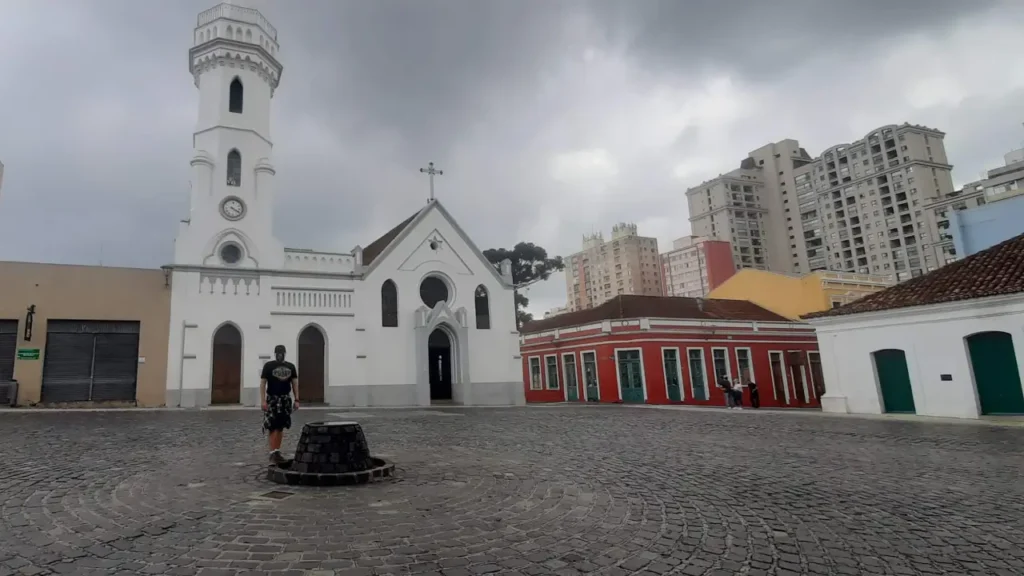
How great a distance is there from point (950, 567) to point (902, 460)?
532cm

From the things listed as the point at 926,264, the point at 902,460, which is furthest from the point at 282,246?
the point at 926,264

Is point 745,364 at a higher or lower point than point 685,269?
lower

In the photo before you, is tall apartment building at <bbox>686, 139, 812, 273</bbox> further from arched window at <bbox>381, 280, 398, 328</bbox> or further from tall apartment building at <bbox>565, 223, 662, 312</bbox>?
arched window at <bbox>381, 280, 398, 328</bbox>

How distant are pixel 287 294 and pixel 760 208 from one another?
87.8 m

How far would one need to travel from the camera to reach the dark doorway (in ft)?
89.4

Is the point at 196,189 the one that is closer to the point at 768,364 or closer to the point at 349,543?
the point at 349,543

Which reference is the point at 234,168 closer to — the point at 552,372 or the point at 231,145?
the point at 231,145

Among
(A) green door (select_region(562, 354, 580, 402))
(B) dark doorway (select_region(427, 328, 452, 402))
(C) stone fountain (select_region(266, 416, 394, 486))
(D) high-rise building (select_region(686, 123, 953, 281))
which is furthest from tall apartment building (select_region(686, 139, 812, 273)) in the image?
(C) stone fountain (select_region(266, 416, 394, 486))

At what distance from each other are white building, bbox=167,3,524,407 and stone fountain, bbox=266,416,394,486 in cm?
1820

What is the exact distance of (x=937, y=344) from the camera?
1605 centimetres

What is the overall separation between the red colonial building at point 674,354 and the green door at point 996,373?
45.9ft

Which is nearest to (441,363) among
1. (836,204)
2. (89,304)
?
(89,304)

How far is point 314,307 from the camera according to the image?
24.6 metres

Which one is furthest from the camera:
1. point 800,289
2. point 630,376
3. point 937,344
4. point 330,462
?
point 800,289
